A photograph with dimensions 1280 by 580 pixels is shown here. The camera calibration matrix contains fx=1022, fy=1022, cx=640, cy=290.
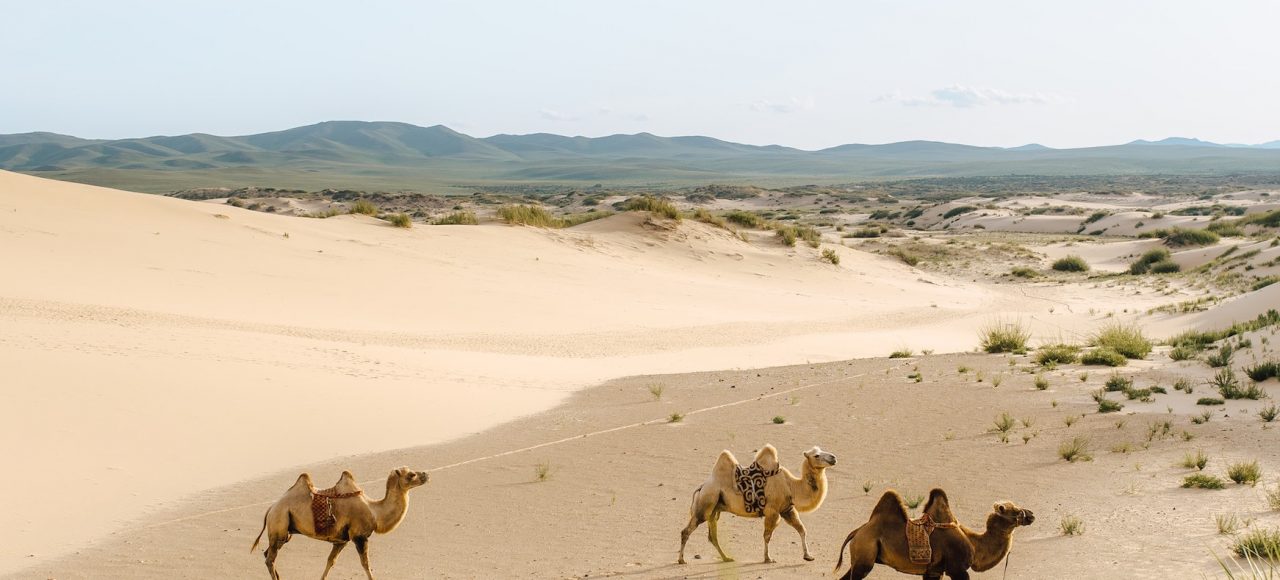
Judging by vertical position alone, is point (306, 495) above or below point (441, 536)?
above

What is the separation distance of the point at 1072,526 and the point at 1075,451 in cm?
239

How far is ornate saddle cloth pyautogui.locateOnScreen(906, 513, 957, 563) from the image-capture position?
5.62 metres

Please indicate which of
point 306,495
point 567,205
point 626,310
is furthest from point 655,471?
point 567,205

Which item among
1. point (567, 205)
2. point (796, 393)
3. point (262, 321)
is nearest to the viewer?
point (796, 393)

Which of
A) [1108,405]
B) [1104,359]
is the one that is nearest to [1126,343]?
[1104,359]

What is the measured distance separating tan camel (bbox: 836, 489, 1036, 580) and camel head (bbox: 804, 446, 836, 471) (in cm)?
61

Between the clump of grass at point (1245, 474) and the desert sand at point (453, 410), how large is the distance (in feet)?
1.44

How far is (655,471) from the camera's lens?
31.0ft

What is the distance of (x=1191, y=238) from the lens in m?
39.8

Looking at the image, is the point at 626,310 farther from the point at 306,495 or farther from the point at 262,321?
the point at 306,495

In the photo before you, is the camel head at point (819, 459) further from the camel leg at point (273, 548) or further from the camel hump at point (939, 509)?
the camel leg at point (273, 548)

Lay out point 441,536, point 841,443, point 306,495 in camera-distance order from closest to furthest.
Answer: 1. point 306,495
2. point 441,536
3. point 841,443

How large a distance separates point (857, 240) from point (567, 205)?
34758 mm

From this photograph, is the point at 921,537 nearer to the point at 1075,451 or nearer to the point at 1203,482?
the point at 1203,482
